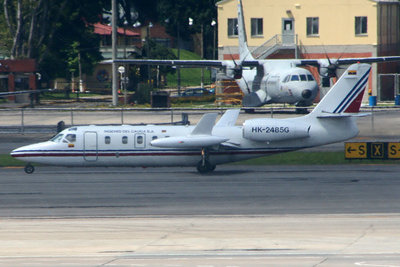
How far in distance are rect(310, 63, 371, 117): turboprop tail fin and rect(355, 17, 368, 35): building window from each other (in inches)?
1571

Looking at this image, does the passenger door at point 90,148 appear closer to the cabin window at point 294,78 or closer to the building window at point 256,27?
the cabin window at point 294,78

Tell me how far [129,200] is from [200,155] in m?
6.88

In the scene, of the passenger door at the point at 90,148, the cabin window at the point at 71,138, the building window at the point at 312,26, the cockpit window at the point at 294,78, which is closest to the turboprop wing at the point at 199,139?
the passenger door at the point at 90,148

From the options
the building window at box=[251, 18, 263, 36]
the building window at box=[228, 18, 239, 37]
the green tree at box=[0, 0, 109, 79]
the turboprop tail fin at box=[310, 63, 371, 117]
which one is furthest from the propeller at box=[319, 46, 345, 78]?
the green tree at box=[0, 0, 109, 79]

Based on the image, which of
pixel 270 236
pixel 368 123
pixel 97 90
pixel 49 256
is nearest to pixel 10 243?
pixel 49 256

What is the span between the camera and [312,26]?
7181 centimetres

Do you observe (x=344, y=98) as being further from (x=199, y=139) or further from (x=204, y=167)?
(x=204, y=167)

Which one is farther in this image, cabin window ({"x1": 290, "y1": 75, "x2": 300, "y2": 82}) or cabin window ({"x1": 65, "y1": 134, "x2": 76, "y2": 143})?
cabin window ({"x1": 290, "y1": 75, "x2": 300, "y2": 82})

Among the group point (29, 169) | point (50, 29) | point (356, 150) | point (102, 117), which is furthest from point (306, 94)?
point (50, 29)

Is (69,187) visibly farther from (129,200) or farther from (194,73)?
(194,73)

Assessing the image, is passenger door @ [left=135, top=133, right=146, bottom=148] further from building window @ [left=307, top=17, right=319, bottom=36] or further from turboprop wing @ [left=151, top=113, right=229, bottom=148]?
building window @ [left=307, top=17, right=319, bottom=36]

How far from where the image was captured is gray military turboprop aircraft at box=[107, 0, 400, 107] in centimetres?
5488

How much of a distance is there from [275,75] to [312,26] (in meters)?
16.8

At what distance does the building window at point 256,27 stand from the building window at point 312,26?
17.1ft
